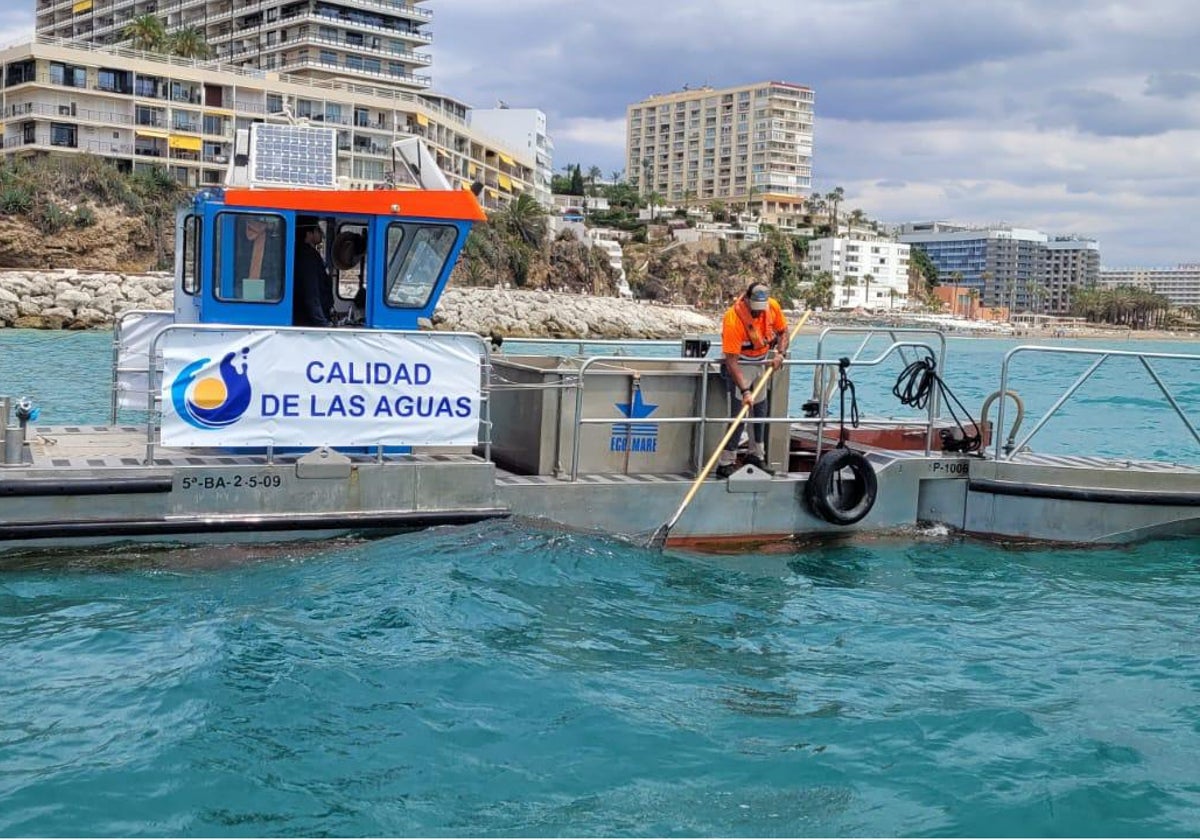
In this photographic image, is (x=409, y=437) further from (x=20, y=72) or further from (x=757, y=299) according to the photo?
(x=20, y=72)

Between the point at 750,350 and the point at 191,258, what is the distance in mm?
5061

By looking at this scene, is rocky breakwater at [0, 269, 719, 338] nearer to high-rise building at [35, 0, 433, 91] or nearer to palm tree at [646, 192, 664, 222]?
high-rise building at [35, 0, 433, 91]

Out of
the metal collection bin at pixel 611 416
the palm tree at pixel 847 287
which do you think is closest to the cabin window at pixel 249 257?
the metal collection bin at pixel 611 416

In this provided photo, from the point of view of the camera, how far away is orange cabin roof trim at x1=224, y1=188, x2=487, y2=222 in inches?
370

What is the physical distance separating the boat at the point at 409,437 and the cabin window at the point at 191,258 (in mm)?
37

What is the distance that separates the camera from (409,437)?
931 centimetres

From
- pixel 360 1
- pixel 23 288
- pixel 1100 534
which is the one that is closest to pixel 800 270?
pixel 360 1

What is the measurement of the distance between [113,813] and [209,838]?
0.50 m

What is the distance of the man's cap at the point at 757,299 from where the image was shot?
10.5 metres

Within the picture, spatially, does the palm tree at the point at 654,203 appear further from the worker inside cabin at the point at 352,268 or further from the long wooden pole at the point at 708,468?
the worker inside cabin at the point at 352,268

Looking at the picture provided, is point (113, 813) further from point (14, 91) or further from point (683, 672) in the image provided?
point (14, 91)

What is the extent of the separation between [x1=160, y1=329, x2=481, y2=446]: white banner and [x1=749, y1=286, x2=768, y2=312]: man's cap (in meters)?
2.73

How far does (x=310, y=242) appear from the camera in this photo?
964 cm

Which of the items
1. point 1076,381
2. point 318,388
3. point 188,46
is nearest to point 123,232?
point 188,46
